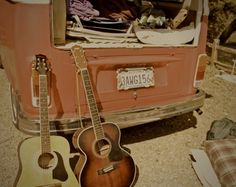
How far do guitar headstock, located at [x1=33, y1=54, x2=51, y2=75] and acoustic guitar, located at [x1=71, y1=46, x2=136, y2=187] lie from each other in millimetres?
273

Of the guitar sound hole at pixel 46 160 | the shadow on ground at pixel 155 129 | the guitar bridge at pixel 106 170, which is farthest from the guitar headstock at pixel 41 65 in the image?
the shadow on ground at pixel 155 129

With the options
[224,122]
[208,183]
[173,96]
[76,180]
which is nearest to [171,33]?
[173,96]

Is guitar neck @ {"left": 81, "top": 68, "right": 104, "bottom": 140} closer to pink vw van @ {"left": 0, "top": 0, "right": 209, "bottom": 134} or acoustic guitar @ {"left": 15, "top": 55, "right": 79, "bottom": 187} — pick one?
pink vw van @ {"left": 0, "top": 0, "right": 209, "bottom": 134}

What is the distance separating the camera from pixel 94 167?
9.00 ft

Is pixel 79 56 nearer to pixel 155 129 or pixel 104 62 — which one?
pixel 104 62

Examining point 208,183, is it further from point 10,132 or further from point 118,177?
point 10,132

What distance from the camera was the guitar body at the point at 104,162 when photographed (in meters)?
2.72

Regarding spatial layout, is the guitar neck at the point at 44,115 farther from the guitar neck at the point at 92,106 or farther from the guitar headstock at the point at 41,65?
the guitar neck at the point at 92,106

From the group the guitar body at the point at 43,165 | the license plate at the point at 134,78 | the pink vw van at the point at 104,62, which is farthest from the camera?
the license plate at the point at 134,78

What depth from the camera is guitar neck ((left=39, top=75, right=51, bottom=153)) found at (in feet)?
8.61

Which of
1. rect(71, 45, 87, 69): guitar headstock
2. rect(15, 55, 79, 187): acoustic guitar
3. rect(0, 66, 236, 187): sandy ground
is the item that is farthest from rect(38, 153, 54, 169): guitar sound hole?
rect(71, 45, 87, 69): guitar headstock

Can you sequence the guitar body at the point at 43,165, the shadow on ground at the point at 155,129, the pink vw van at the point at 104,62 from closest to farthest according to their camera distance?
the guitar body at the point at 43,165, the pink vw van at the point at 104,62, the shadow on ground at the point at 155,129

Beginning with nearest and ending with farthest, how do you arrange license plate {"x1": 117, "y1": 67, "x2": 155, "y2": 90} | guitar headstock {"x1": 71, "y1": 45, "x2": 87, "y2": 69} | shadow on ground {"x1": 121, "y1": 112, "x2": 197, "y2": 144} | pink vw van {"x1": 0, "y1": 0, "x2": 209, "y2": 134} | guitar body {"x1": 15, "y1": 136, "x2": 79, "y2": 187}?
1. guitar body {"x1": 15, "y1": 136, "x2": 79, "y2": 187}
2. pink vw van {"x1": 0, "y1": 0, "x2": 209, "y2": 134}
3. guitar headstock {"x1": 71, "y1": 45, "x2": 87, "y2": 69}
4. license plate {"x1": 117, "y1": 67, "x2": 155, "y2": 90}
5. shadow on ground {"x1": 121, "y1": 112, "x2": 197, "y2": 144}

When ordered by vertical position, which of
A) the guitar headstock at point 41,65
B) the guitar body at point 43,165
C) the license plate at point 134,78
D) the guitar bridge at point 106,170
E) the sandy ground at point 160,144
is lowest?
the sandy ground at point 160,144
